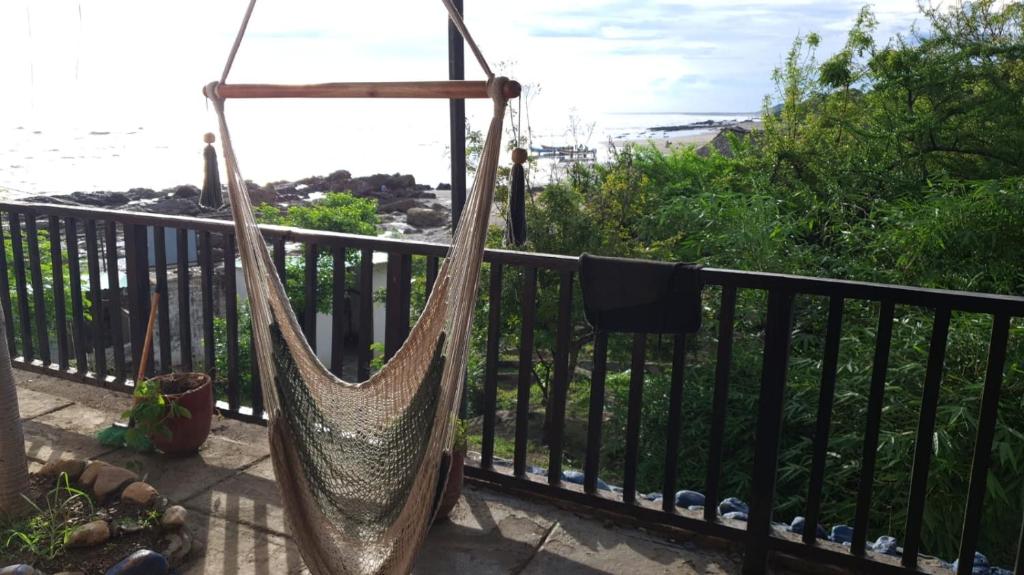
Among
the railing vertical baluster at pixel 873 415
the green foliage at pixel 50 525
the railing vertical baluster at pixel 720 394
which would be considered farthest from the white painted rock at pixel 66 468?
the railing vertical baluster at pixel 873 415

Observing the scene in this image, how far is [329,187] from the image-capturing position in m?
30.4

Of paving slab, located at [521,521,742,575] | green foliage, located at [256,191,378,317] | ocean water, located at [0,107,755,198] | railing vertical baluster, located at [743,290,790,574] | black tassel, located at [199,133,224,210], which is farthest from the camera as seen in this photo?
ocean water, located at [0,107,755,198]

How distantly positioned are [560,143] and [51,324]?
551 centimetres

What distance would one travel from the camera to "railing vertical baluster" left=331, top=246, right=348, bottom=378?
259 cm

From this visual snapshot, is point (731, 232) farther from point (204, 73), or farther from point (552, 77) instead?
point (204, 73)

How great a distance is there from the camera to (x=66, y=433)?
2910 mm

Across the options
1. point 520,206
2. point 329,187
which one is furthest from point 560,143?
point 329,187

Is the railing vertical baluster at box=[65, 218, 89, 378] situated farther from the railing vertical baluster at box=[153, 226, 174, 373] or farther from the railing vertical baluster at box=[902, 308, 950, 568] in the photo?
the railing vertical baluster at box=[902, 308, 950, 568]

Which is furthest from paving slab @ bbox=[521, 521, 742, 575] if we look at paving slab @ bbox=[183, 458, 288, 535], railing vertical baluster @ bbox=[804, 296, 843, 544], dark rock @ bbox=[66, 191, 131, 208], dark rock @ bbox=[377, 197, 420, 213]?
dark rock @ bbox=[377, 197, 420, 213]

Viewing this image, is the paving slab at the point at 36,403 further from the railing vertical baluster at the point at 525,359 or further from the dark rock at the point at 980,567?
the dark rock at the point at 980,567

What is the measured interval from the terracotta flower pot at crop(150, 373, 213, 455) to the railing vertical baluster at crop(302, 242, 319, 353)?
39 cm

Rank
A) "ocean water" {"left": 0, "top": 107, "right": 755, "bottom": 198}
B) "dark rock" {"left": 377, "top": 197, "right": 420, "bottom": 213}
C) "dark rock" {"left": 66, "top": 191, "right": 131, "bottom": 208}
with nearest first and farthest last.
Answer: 1. "dark rock" {"left": 66, "top": 191, "right": 131, "bottom": 208}
2. "dark rock" {"left": 377, "top": 197, "right": 420, "bottom": 213}
3. "ocean water" {"left": 0, "top": 107, "right": 755, "bottom": 198}

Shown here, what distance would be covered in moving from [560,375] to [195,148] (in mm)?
46672

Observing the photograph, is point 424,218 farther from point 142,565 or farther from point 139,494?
point 142,565
